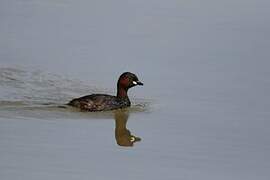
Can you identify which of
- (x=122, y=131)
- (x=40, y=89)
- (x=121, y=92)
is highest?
(x=40, y=89)

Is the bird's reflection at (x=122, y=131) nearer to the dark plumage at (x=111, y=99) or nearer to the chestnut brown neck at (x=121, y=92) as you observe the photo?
the dark plumage at (x=111, y=99)

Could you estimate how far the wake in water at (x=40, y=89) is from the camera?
1562cm

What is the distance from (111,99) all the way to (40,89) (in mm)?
1728

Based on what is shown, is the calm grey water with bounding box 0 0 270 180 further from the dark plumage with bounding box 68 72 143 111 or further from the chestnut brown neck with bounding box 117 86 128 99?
the chestnut brown neck with bounding box 117 86 128 99

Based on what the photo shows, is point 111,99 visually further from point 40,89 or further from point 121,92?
point 40,89

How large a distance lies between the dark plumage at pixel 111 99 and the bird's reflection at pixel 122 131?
0.50 ft

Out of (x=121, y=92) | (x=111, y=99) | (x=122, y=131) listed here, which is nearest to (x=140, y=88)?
(x=121, y=92)

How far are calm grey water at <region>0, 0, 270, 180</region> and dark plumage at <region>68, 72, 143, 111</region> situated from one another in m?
0.16

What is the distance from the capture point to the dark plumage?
15117 millimetres

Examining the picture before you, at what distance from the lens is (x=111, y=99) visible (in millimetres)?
15477

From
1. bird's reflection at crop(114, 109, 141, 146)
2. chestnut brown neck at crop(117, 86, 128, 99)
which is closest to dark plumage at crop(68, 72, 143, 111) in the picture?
chestnut brown neck at crop(117, 86, 128, 99)

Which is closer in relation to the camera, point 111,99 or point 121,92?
point 111,99

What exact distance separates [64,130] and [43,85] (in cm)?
352

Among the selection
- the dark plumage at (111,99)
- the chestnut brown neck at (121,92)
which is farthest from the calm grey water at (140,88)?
the chestnut brown neck at (121,92)
